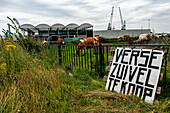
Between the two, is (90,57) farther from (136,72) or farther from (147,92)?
(147,92)

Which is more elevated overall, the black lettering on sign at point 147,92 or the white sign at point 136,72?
the white sign at point 136,72

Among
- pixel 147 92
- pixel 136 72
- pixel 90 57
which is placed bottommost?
pixel 147 92

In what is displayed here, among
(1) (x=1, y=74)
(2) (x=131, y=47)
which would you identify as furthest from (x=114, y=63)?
(1) (x=1, y=74)

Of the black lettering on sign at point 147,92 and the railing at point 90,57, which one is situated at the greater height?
the railing at point 90,57

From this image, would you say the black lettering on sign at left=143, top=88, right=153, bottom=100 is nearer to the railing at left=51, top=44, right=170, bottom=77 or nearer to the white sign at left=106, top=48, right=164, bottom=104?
the white sign at left=106, top=48, right=164, bottom=104

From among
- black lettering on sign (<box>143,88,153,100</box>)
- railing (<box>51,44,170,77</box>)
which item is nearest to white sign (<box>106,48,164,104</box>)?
black lettering on sign (<box>143,88,153,100</box>)

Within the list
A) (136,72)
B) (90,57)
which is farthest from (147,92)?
(90,57)

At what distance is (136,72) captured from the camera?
279cm

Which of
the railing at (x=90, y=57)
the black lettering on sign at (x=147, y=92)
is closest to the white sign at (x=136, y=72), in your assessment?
the black lettering on sign at (x=147, y=92)

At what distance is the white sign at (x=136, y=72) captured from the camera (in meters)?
2.56

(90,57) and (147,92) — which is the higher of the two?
(90,57)

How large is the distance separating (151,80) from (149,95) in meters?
0.28

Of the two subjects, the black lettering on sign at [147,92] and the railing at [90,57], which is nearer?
the black lettering on sign at [147,92]

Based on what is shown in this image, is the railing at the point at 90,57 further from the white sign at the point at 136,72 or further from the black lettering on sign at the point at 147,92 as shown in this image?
the black lettering on sign at the point at 147,92
